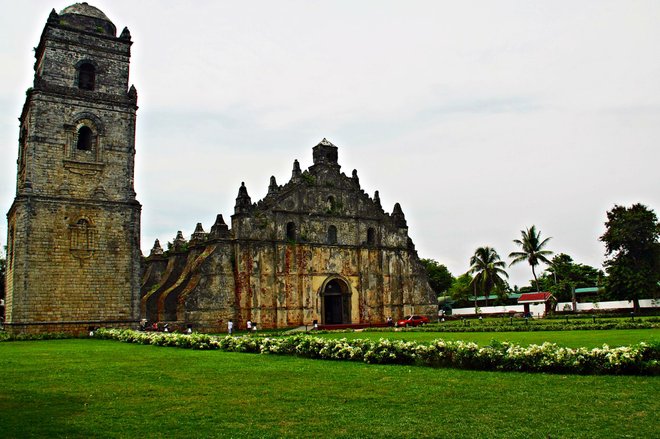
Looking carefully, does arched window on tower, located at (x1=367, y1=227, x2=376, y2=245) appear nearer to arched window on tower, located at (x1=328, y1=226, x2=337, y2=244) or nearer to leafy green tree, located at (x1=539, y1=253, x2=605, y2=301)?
arched window on tower, located at (x1=328, y1=226, x2=337, y2=244)

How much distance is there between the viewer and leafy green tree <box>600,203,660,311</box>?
41.8 metres

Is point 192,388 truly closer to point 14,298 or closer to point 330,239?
point 14,298

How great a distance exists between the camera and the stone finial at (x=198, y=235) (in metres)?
38.8

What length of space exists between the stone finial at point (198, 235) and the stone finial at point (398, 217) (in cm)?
1260

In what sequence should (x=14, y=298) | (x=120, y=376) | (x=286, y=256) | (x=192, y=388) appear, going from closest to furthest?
(x=192, y=388)
(x=120, y=376)
(x=14, y=298)
(x=286, y=256)

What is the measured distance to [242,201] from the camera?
119 feet

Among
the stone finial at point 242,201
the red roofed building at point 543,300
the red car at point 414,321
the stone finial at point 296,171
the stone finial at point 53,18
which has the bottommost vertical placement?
the red car at point 414,321

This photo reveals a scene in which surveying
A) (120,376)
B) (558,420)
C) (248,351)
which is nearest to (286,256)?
(248,351)

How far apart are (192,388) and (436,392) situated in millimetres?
4033

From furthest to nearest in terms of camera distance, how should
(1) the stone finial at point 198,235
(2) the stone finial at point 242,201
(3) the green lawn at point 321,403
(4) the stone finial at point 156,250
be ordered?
(4) the stone finial at point 156,250 → (1) the stone finial at point 198,235 → (2) the stone finial at point 242,201 → (3) the green lawn at point 321,403

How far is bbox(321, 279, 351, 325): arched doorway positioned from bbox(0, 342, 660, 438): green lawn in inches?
1011

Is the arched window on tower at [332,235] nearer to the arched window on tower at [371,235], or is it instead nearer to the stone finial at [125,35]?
the arched window on tower at [371,235]

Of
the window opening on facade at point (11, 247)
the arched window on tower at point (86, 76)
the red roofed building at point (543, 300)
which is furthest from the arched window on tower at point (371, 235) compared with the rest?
the window opening on facade at point (11, 247)

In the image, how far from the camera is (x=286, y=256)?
37000 mm
